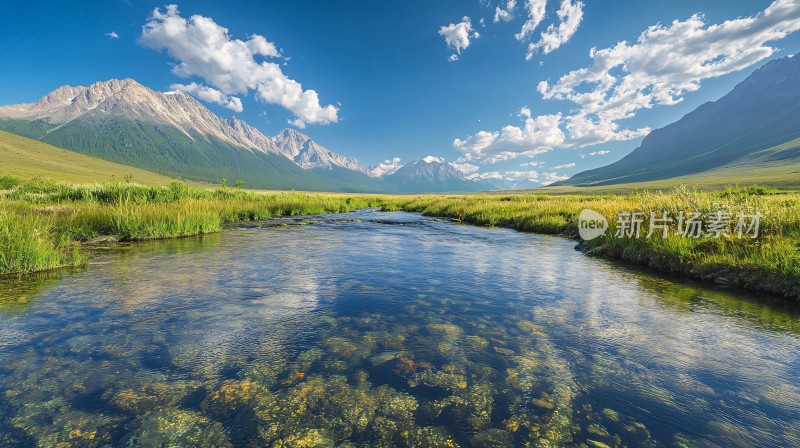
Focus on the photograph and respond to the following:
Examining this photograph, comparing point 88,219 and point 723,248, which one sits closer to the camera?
point 723,248

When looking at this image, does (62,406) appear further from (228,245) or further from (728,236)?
(728,236)

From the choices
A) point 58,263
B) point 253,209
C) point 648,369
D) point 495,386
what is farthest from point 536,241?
point 253,209

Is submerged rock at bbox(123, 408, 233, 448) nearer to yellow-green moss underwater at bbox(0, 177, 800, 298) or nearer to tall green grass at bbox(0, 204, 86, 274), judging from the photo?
tall green grass at bbox(0, 204, 86, 274)

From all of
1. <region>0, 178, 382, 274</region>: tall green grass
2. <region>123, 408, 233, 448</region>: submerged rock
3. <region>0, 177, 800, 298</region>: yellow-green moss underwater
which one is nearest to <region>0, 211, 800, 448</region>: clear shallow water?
<region>123, 408, 233, 448</region>: submerged rock

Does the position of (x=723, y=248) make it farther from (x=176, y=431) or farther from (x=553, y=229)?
(x=176, y=431)

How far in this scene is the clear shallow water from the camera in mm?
4211

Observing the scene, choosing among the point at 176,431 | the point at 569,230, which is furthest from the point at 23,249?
the point at 569,230

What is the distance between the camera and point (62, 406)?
4.46 metres

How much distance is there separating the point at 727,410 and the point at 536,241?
16.8 meters

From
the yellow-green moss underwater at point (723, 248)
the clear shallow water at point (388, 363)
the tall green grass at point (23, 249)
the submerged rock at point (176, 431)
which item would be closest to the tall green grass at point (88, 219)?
the tall green grass at point (23, 249)

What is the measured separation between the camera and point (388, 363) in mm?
5812

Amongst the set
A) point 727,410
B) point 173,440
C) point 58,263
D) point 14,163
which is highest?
point 14,163

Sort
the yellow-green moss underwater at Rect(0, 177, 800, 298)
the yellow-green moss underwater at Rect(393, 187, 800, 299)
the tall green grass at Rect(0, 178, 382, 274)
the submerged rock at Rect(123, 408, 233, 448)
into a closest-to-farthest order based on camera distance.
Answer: the submerged rock at Rect(123, 408, 233, 448) < the yellow-green moss underwater at Rect(393, 187, 800, 299) < the yellow-green moss underwater at Rect(0, 177, 800, 298) < the tall green grass at Rect(0, 178, 382, 274)

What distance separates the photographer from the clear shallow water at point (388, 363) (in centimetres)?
421
